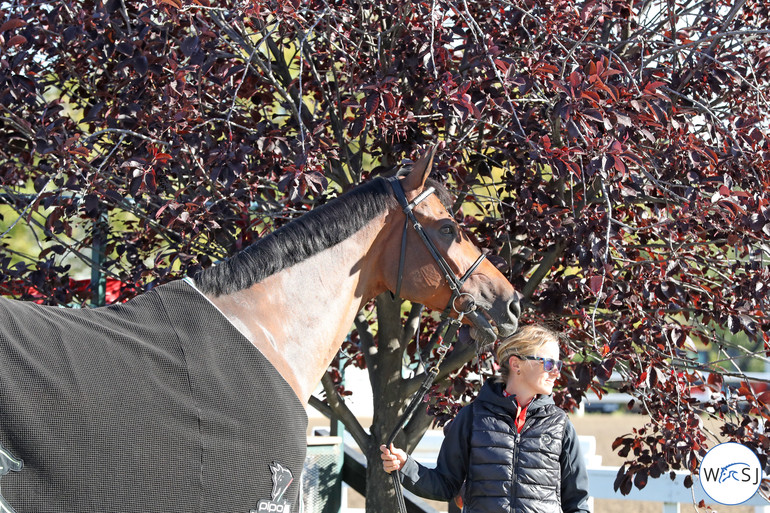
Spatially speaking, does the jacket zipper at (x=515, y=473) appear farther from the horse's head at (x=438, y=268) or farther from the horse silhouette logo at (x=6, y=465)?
the horse silhouette logo at (x=6, y=465)

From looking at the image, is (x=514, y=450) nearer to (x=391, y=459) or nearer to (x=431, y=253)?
(x=391, y=459)

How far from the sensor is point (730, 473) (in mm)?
3355

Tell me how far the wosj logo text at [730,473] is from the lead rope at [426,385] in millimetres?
1205

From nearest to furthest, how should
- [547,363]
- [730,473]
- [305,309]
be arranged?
[305,309] < [547,363] < [730,473]

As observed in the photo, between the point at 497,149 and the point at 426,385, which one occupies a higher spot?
the point at 497,149

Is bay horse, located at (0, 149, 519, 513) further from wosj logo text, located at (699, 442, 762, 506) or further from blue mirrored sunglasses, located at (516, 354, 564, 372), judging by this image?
wosj logo text, located at (699, 442, 762, 506)

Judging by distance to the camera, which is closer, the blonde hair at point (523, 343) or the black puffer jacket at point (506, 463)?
the black puffer jacket at point (506, 463)

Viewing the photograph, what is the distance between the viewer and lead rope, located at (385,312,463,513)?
2877mm

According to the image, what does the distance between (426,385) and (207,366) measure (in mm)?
1030

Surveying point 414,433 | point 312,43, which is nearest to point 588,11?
point 312,43

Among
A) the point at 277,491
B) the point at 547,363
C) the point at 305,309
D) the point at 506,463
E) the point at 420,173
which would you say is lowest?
the point at 277,491

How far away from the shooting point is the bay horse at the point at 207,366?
214cm

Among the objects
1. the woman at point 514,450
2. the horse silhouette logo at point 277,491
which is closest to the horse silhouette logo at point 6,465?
the horse silhouette logo at point 277,491

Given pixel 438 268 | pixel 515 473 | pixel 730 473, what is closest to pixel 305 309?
pixel 438 268
